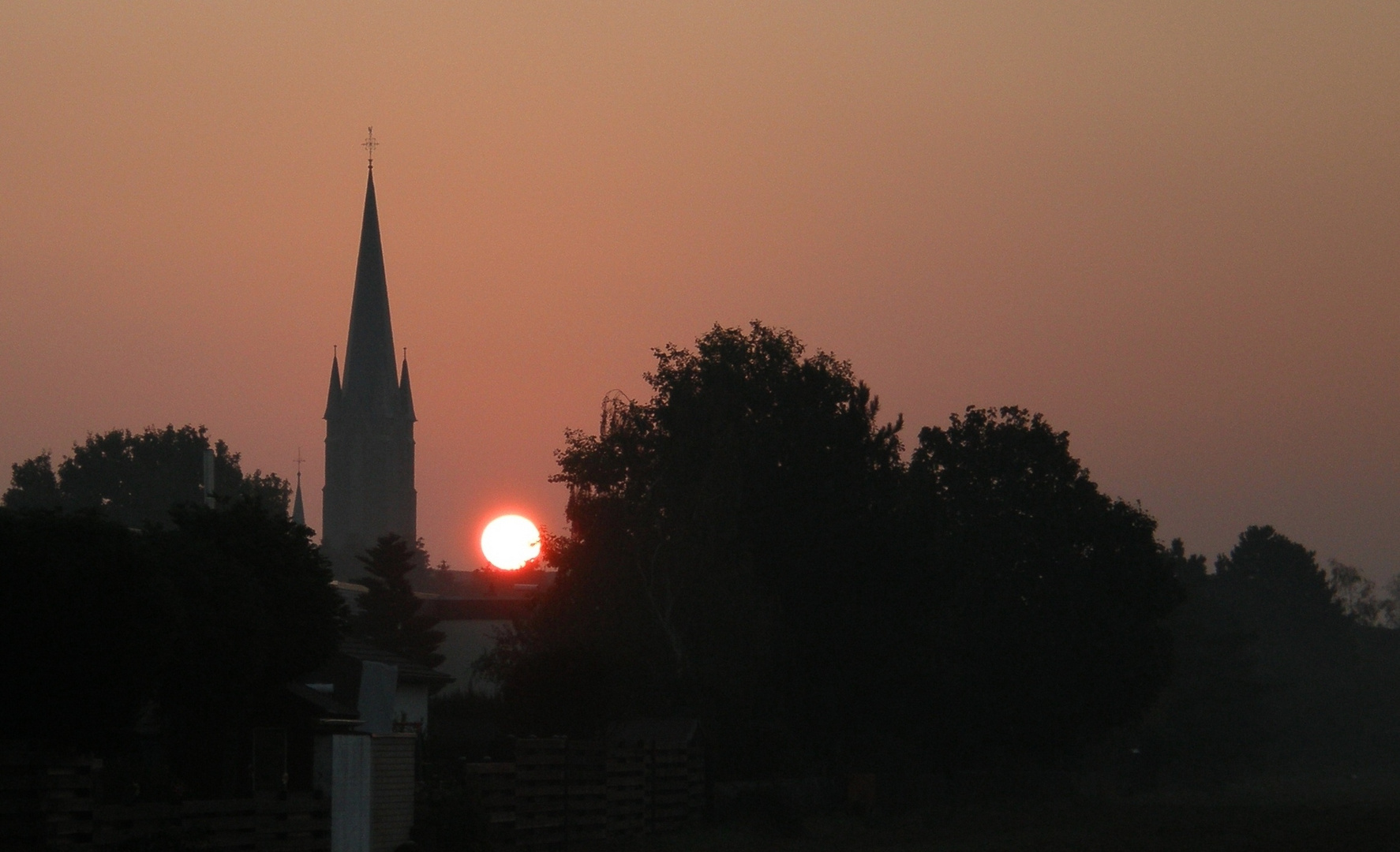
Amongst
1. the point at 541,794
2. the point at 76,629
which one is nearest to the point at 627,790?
the point at 541,794

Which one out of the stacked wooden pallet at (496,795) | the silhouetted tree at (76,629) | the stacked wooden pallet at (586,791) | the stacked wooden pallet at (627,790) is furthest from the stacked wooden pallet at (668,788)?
the silhouetted tree at (76,629)

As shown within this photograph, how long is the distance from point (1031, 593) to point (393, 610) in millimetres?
35438

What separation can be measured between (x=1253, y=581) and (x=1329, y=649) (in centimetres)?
935

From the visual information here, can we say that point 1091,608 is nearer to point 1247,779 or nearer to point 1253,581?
point 1247,779

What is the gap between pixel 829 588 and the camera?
49469mm

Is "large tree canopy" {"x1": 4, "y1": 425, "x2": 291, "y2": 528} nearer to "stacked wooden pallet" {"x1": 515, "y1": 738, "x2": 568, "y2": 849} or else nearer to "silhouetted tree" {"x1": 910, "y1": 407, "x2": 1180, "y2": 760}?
"silhouetted tree" {"x1": 910, "y1": 407, "x2": 1180, "y2": 760}

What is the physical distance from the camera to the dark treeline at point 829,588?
45656 millimetres

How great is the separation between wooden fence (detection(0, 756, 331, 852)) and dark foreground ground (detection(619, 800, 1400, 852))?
917cm

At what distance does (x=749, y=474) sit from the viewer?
1962 inches

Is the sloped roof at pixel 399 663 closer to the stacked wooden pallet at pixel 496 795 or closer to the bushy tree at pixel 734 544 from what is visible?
the bushy tree at pixel 734 544

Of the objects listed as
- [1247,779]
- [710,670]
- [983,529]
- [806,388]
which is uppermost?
[806,388]

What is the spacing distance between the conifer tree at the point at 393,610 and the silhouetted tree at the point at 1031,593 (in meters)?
27.4

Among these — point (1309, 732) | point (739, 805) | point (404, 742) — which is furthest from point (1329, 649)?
point (404, 742)

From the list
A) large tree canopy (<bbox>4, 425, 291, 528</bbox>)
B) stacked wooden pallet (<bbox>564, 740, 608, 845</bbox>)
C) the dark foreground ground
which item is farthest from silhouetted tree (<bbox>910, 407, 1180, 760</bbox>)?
large tree canopy (<bbox>4, 425, 291, 528</bbox>)
